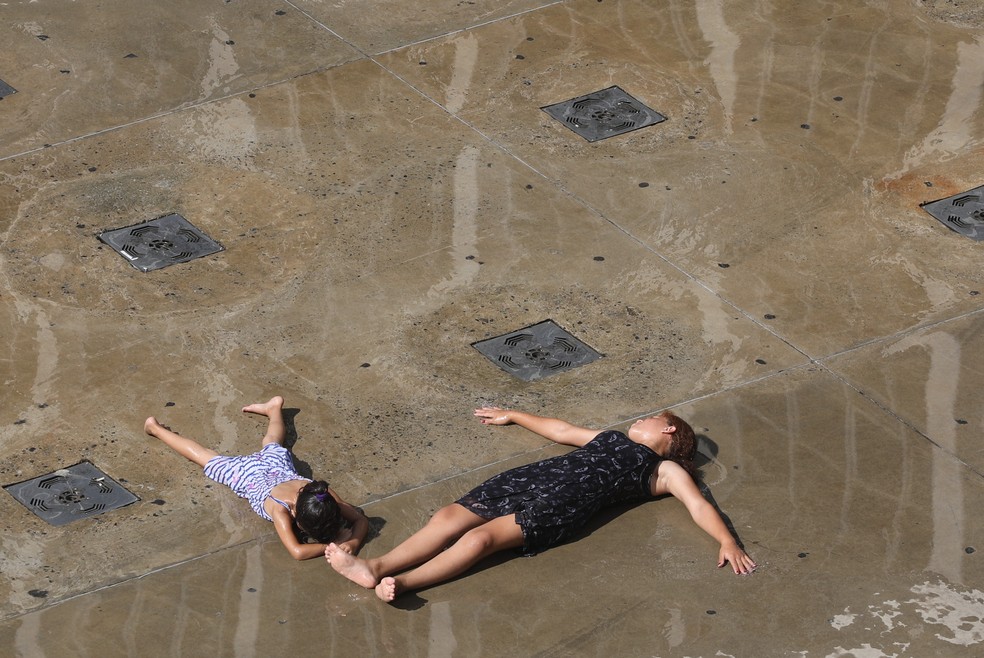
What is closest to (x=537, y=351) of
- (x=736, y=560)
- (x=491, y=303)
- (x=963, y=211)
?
(x=491, y=303)

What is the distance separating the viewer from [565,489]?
22.4 feet

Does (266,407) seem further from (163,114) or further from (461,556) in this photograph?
(163,114)

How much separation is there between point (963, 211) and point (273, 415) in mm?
4152

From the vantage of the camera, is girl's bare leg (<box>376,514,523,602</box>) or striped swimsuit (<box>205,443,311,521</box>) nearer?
girl's bare leg (<box>376,514,523,602</box>)

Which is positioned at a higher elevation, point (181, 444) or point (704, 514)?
point (704, 514)

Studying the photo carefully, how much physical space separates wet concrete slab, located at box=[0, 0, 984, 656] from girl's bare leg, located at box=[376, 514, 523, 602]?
0.25ft

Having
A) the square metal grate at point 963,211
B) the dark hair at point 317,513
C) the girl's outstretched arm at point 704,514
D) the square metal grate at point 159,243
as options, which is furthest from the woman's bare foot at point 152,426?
the square metal grate at point 963,211

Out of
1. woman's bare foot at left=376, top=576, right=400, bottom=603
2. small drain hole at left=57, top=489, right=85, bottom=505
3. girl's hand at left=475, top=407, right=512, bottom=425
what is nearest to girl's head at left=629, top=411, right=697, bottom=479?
girl's hand at left=475, top=407, right=512, bottom=425

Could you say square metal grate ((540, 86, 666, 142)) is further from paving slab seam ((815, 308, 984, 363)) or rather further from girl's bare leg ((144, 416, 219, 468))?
girl's bare leg ((144, 416, 219, 468))

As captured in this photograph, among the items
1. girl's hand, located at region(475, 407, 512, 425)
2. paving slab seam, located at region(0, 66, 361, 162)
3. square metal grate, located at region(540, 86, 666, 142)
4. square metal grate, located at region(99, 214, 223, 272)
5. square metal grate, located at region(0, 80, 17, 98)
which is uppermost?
girl's hand, located at region(475, 407, 512, 425)

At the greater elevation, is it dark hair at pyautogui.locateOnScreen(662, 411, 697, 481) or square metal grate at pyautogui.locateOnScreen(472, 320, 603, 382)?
dark hair at pyautogui.locateOnScreen(662, 411, 697, 481)

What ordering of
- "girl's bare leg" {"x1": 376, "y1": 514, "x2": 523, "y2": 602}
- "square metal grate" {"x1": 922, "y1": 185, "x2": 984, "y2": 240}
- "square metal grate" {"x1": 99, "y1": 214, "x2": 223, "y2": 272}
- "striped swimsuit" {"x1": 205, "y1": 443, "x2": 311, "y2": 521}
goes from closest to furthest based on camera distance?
"girl's bare leg" {"x1": 376, "y1": 514, "x2": 523, "y2": 602}, "striped swimsuit" {"x1": 205, "y1": 443, "x2": 311, "y2": 521}, "square metal grate" {"x1": 99, "y1": 214, "x2": 223, "y2": 272}, "square metal grate" {"x1": 922, "y1": 185, "x2": 984, "y2": 240}

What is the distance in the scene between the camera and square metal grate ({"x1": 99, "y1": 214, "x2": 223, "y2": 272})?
871 cm

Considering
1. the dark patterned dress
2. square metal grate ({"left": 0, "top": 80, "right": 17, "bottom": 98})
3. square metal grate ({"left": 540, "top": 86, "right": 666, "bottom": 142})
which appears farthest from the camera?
square metal grate ({"left": 0, "top": 80, "right": 17, "bottom": 98})
